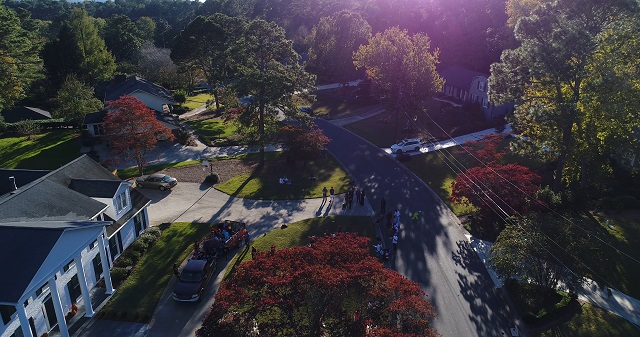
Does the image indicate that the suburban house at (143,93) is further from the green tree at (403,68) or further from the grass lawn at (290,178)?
the green tree at (403,68)

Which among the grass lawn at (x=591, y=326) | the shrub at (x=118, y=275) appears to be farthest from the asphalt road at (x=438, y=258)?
the shrub at (x=118, y=275)

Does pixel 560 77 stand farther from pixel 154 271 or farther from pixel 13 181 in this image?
pixel 13 181

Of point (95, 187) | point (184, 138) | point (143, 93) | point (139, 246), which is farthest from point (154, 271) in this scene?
point (143, 93)

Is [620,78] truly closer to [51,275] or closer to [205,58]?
[51,275]

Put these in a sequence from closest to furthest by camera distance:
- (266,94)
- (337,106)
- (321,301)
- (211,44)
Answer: (321,301)
(266,94)
(211,44)
(337,106)

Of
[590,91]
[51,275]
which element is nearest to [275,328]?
[51,275]

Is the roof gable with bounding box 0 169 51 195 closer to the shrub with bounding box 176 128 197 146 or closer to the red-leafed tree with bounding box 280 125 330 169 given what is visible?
the red-leafed tree with bounding box 280 125 330 169
